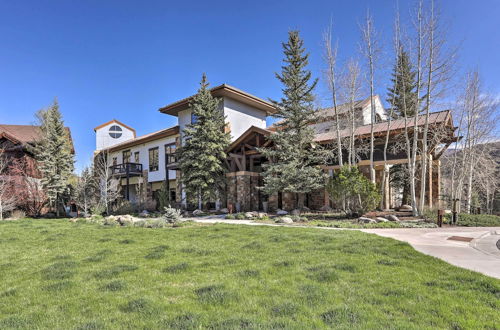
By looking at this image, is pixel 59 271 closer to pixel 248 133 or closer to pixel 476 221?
pixel 476 221

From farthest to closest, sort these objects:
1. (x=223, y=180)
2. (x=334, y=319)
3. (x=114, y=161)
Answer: (x=114, y=161)
(x=223, y=180)
(x=334, y=319)

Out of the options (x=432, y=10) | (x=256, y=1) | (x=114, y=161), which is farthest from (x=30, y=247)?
(x=114, y=161)

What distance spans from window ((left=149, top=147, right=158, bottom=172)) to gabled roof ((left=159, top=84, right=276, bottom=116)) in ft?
13.1

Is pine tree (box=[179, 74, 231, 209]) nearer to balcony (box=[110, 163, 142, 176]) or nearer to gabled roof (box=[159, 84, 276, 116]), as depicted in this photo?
gabled roof (box=[159, 84, 276, 116])

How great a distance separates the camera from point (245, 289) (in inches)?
161

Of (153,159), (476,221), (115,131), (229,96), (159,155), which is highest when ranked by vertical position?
Result: (229,96)

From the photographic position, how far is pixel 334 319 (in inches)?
123

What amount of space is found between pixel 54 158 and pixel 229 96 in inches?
529

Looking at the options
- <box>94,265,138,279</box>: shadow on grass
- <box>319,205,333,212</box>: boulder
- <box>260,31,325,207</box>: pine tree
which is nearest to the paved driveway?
<box>94,265,138,279</box>: shadow on grass

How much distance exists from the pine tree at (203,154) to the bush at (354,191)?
846cm

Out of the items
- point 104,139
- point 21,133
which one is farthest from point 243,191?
point 104,139

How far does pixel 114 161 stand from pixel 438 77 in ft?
102

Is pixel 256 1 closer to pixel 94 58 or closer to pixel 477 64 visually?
pixel 94 58

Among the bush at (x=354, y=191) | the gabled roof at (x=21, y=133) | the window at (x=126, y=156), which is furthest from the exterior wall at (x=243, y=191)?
the gabled roof at (x=21, y=133)
